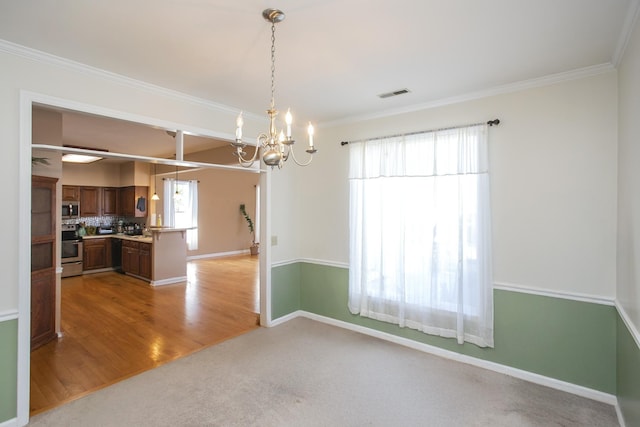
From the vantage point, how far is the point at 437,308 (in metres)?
3.43

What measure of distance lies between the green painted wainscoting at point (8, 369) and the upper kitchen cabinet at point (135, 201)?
639 cm

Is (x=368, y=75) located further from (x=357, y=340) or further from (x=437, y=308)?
(x=357, y=340)

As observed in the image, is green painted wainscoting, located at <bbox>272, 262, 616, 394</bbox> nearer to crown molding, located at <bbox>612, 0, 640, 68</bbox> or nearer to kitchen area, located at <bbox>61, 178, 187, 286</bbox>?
crown molding, located at <bbox>612, 0, 640, 68</bbox>

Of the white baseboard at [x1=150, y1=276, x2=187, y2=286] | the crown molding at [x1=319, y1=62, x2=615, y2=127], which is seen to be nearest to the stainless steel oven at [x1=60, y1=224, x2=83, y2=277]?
the white baseboard at [x1=150, y1=276, x2=187, y2=286]

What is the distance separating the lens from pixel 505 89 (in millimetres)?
3051

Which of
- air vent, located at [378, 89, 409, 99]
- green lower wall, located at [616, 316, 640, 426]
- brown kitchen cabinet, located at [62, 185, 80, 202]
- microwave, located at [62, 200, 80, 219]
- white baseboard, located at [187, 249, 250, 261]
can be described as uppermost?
air vent, located at [378, 89, 409, 99]

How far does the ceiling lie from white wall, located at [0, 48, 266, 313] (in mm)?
151

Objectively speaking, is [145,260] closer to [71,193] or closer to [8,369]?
[71,193]

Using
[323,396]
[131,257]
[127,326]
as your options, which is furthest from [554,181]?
[131,257]

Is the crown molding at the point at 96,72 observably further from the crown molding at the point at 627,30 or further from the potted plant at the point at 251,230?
the potted plant at the point at 251,230

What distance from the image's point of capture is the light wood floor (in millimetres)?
3006

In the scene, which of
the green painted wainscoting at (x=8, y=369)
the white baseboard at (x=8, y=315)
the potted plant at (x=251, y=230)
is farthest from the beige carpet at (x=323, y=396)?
the potted plant at (x=251, y=230)

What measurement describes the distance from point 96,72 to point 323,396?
3330 millimetres

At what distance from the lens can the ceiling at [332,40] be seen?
1878mm
